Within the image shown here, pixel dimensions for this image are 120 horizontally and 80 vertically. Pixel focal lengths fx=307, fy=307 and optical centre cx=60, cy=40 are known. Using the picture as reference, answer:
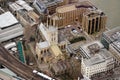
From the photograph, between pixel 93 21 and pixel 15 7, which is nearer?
pixel 93 21

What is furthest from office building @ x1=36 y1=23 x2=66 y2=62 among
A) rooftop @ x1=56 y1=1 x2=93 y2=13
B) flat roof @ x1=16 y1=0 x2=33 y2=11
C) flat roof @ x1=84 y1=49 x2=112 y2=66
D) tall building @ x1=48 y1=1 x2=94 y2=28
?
flat roof @ x1=16 y1=0 x2=33 y2=11

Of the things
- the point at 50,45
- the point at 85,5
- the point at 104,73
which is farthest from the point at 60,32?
the point at 104,73

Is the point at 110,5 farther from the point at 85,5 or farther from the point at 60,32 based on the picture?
the point at 60,32

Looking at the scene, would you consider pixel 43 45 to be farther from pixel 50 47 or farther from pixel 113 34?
pixel 113 34

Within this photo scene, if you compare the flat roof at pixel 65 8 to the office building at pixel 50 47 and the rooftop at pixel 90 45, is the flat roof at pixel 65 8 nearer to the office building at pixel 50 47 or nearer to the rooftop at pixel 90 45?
the office building at pixel 50 47

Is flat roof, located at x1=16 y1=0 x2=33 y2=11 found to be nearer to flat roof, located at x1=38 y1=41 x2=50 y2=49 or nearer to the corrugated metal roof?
the corrugated metal roof

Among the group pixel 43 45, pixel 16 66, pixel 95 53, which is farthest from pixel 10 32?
pixel 95 53

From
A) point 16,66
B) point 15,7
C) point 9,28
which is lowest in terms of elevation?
point 16,66
